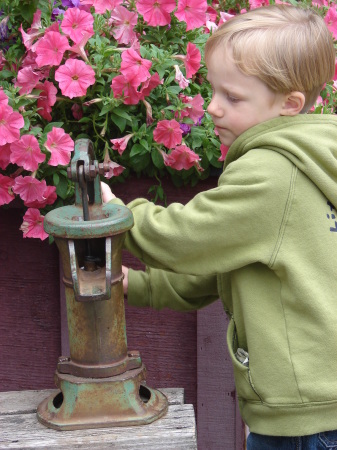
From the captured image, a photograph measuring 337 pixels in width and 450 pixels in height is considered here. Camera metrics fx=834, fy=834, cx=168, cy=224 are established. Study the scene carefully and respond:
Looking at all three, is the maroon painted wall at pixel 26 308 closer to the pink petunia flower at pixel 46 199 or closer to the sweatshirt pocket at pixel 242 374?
the pink petunia flower at pixel 46 199

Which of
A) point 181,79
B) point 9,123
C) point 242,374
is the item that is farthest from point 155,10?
point 242,374

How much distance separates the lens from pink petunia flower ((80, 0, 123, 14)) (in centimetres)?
239

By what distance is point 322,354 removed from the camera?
1838 millimetres

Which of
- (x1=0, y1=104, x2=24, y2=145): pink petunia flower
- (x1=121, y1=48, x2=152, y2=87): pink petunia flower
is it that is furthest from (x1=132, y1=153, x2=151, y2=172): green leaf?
(x1=0, y1=104, x2=24, y2=145): pink petunia flower

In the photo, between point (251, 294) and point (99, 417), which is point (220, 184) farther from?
point (99, 417)

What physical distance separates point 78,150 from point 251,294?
1.63 ft

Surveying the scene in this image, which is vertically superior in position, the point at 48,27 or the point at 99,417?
the point at 48,27

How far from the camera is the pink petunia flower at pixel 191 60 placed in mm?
2318

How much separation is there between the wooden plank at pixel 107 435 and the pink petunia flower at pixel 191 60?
0.93 m

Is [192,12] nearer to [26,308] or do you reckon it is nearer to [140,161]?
[140,161]

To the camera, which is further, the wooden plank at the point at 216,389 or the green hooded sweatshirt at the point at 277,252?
the wooden plank at the point at 216,389

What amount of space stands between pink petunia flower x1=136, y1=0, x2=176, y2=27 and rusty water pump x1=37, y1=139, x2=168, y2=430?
2.01 ft

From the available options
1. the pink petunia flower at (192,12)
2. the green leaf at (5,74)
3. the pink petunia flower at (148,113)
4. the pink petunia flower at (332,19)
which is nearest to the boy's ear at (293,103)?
the pink petunia flower at (148,113)

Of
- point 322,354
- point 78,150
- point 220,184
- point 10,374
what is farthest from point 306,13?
point 10,374
